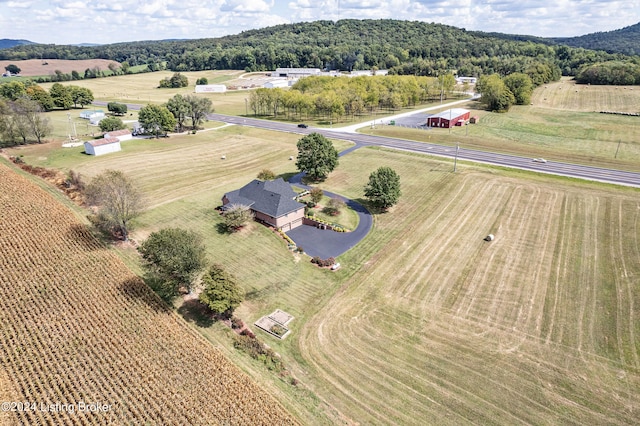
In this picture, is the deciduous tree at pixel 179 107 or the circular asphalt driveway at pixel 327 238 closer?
the circular asphalt driveway at pixel 327 238

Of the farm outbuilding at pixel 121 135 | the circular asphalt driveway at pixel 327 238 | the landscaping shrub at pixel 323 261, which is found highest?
the farm outbuilding at pixel 121 135

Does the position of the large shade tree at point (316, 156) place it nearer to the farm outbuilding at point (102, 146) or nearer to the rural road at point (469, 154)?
the rural road at point (469, 154)

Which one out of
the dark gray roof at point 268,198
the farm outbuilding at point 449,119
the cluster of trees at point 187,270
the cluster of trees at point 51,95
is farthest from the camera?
the cluster of trees at point 51,95

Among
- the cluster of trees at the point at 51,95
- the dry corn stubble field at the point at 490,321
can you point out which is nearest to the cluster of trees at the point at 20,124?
the cluster of trees at the point at 51,95

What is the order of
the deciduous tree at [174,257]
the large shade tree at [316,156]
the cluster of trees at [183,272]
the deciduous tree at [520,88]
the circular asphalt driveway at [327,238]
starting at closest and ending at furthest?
1. the cluster of trees at [183,272]
2. the deciduous tree at [174,257]
3. the circular asphalt driveway at [327,238]
4. the large shade tree at [316,156]
5. the deciduous tree at [520,88]

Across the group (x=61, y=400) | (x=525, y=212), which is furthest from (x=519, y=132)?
(x=61, y=400)

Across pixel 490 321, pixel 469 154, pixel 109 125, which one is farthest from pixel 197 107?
pixel 490 321

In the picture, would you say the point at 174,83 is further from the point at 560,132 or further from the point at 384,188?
the point at 560,132
